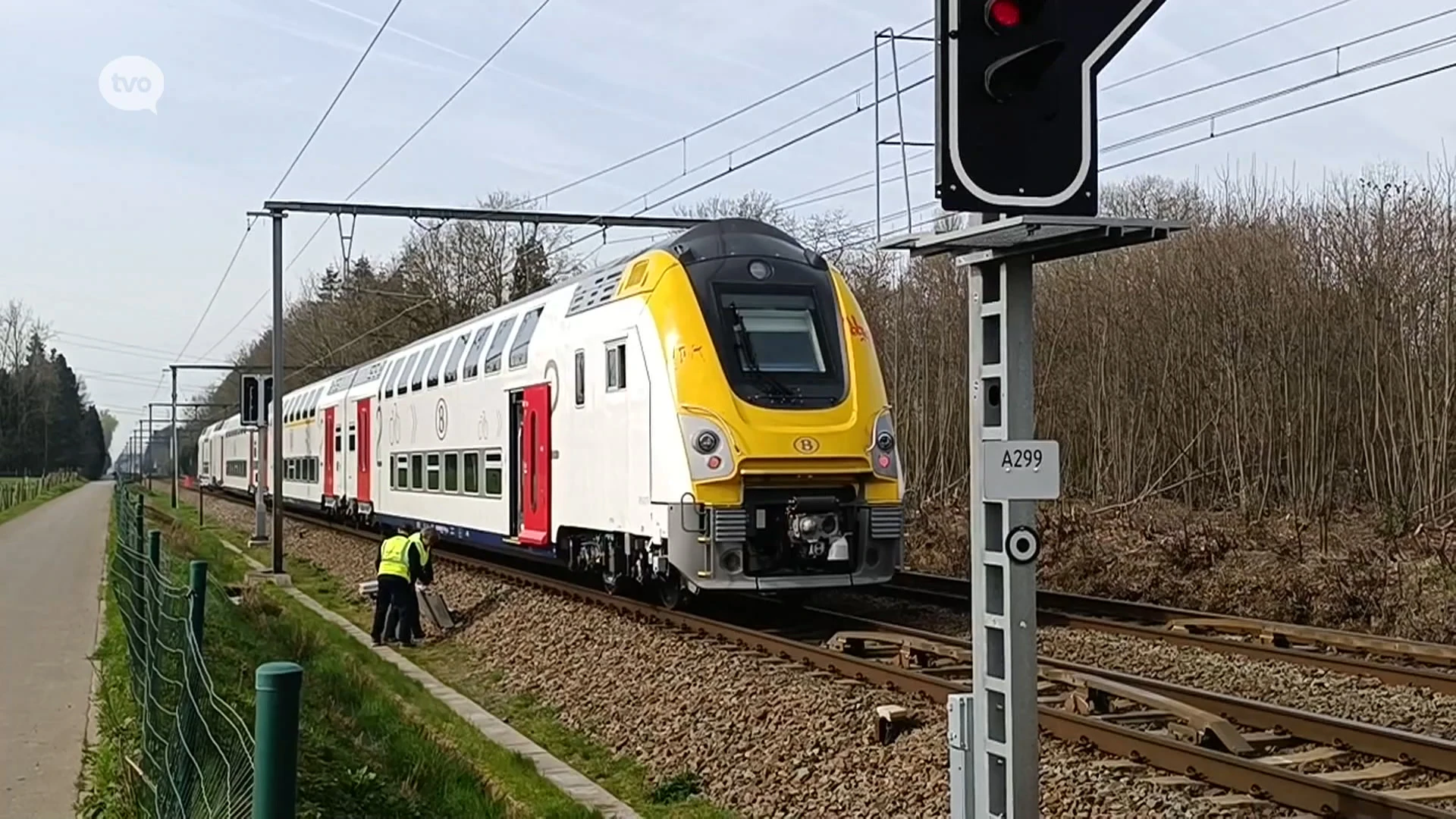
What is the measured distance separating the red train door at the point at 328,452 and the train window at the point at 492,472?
15.0 m

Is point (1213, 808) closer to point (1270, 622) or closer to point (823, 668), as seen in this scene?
point (823, 668)

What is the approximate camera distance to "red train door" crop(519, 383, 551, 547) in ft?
55.2

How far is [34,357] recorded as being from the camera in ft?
339

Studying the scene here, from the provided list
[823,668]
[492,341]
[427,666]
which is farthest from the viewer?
[492,341]

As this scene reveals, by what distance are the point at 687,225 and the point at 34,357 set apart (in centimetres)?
9312

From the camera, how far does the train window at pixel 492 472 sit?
18.9 meters

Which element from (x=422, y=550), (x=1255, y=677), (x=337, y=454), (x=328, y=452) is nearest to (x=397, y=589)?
(x=422, y=550)

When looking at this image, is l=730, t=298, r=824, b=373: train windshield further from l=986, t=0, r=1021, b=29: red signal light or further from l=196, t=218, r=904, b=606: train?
l=986, t=0, r=1021, b=29: red signal light

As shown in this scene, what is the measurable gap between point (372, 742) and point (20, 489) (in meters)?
58.8

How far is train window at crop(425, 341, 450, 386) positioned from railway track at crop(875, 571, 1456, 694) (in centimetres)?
954

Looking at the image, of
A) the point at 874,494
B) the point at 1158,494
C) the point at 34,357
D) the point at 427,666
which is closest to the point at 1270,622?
the point at 874,494

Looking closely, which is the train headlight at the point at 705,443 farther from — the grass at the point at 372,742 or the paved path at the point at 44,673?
the paved path at the point at 44,673

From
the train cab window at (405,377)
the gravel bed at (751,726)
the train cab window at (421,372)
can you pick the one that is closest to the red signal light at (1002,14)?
the gravel bed at (751,726)

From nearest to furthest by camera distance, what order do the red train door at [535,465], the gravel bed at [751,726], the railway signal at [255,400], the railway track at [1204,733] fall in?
Result: 1. the railway track at [1204,733]
2. the gravel bed at [751,726]
3. the red train door at [535,465]
4. the railway signal at [255,400]
